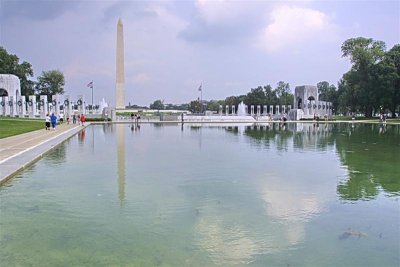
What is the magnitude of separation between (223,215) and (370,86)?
63868mm

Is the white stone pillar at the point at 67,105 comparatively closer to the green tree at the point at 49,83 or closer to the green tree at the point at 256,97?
the green tree at the point at 49,83

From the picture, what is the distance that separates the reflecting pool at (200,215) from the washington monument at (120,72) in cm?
4531

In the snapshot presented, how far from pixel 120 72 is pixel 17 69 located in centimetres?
3245

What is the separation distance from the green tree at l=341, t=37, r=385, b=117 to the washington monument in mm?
38725

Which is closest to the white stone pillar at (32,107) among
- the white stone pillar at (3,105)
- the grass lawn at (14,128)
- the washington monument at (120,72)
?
the white stone pillar at (3,105)

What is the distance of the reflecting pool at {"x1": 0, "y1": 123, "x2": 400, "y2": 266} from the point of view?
4.89 meters

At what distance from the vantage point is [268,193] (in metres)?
8.23

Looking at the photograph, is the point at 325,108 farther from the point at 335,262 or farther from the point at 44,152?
the point at 335,262

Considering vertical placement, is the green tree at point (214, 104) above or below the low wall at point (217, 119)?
above

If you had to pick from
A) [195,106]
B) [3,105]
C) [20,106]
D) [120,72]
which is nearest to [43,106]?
[20,106]

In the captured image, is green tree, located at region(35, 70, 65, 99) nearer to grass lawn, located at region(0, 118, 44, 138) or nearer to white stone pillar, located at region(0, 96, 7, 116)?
white stone pillar, located at region(0, 96, 7, 116)

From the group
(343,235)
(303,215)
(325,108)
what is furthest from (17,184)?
(325,108)

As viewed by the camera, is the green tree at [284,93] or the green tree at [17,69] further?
the green tree at [284,93]

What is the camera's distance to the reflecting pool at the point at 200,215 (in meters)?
4.89
